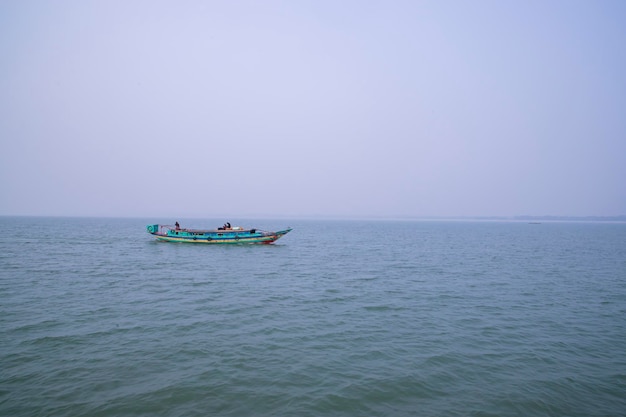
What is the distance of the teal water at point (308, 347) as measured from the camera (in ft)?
30.9

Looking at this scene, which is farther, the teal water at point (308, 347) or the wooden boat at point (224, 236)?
the wooden boat at point (224, 236)

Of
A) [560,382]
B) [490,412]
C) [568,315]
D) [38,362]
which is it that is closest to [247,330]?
[38,362]

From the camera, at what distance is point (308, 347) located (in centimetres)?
1323

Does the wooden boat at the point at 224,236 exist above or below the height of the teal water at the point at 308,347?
above

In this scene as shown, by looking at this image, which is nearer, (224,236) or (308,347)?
(308,347)

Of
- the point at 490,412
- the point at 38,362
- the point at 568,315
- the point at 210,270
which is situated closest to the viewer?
the point at 490,412

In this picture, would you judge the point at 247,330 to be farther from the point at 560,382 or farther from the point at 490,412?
the point at 560,382

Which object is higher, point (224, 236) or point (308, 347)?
point (224, 236)

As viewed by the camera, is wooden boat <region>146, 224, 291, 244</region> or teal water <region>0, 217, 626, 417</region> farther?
wooden boat <region>146, 224, 291, 244</region>

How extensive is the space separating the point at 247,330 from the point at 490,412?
31.9ft

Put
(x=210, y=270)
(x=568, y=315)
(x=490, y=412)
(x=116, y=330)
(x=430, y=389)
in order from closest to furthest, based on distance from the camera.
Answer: (x=490, y=412), (x=430, y=389), (x=116, y=330), (x=568, y=315), (x=210, y=270)

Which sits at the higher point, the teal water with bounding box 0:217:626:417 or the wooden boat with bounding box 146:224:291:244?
the wooden boat with bounding box 146:224:291:244

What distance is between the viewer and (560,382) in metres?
10.8

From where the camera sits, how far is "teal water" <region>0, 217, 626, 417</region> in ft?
30.9
